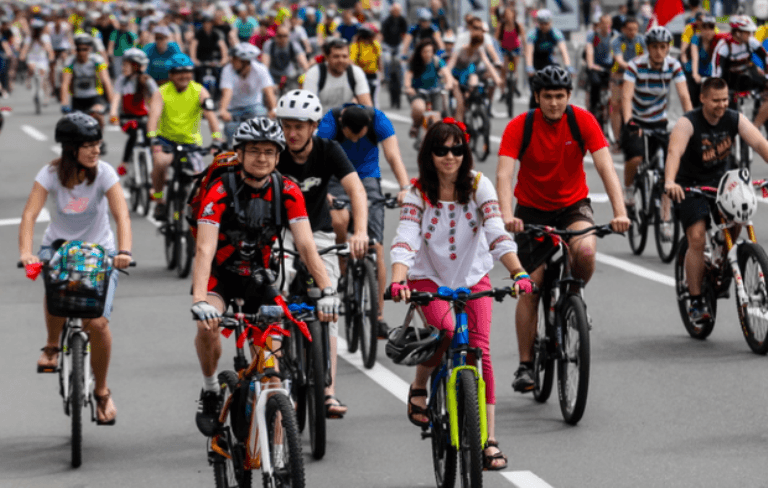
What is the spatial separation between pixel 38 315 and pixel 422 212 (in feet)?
19.1

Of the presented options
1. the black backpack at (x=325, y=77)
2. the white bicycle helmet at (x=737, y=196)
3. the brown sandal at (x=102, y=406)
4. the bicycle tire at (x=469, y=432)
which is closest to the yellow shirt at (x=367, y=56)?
the black backpack at (x=325, y=77)

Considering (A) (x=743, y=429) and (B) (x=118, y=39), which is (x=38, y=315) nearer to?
(A) (x=743, y=429)

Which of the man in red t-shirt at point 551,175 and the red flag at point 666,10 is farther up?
the red flag at point 666,10

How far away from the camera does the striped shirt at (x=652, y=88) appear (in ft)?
46.9

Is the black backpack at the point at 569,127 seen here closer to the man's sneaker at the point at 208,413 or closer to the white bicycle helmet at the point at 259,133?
the white bicycle helmet at the point at 259,133

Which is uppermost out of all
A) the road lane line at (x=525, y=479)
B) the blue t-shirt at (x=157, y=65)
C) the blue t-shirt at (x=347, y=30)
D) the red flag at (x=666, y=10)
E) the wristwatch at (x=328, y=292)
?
the blue t-shirt at (x=347, y=30)

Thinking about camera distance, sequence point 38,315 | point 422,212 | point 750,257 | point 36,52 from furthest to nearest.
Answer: point 36,52
point 38,315
point 750,257
point 422,212

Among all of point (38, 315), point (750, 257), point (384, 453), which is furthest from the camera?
point (38, 315)

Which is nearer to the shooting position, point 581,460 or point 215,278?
point 215,278

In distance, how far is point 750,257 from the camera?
958 centimetres

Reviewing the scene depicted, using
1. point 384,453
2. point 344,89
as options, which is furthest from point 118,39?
point 384,453

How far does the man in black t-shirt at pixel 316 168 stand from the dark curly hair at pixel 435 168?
105 cm

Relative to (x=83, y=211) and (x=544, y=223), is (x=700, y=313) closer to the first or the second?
(x=544, y=223)

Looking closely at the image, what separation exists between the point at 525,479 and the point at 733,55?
38.5 feet
